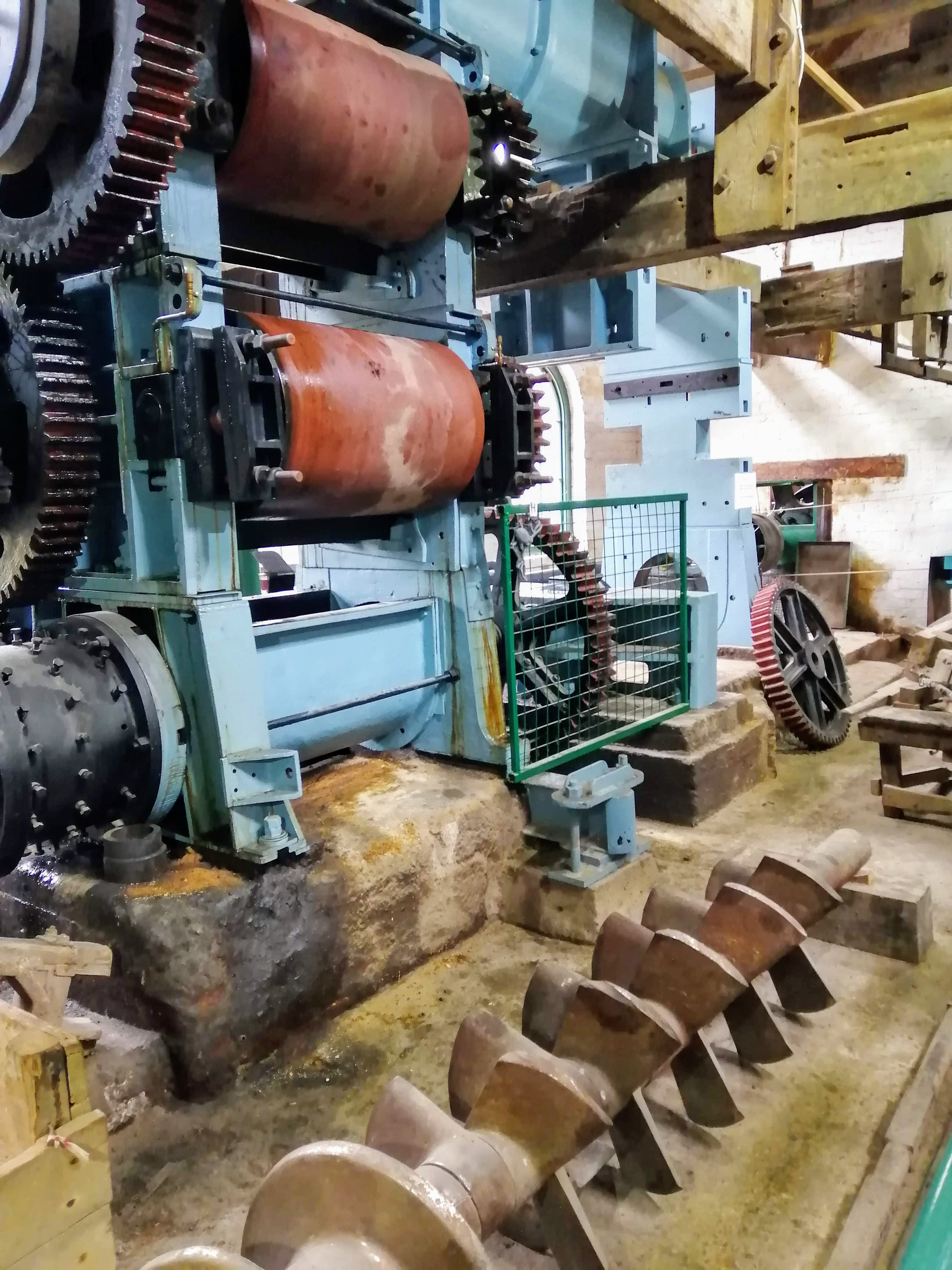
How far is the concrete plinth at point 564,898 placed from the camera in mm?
2914

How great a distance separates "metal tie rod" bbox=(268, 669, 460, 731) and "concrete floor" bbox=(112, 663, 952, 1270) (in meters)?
0.81

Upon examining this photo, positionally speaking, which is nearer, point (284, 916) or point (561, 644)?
point (284, 916)

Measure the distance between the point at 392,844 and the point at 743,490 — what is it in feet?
12.8

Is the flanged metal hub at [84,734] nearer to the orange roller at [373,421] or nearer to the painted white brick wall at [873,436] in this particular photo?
the orange roller at [373,421]

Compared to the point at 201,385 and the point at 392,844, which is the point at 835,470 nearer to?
the point at 392,844

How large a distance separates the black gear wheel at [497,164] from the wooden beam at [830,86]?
61.5 inches

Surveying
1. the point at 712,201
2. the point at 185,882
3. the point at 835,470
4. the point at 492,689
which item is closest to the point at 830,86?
the point at 712,201

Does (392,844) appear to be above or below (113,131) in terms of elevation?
below

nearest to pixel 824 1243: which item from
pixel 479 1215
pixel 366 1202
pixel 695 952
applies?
pixel 695 952

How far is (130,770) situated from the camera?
2396 millimetres

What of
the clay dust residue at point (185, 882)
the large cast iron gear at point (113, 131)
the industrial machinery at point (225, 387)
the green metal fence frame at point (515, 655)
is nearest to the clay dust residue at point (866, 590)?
the green metal fence frame at point (515, 655)

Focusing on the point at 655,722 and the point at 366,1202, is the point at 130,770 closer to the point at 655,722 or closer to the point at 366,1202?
the point at 366,1202

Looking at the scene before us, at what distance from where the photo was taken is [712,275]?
18.0ft

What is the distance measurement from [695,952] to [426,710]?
159 centimetres
